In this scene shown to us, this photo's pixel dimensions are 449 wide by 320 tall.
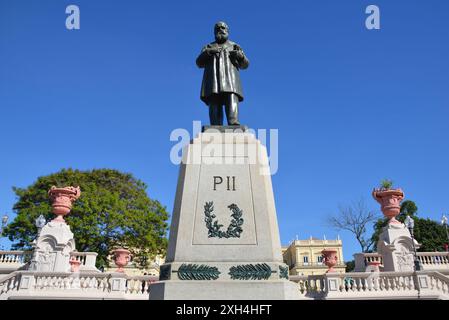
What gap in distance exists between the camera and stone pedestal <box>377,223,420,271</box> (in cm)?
1785

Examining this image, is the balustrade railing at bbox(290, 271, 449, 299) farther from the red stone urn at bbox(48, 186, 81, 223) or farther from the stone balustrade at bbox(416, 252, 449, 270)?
the red stone urn at bbox(48, 186, 81, 223)

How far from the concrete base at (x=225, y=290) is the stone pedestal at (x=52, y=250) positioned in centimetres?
1452

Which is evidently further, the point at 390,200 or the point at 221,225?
the point at 390,200

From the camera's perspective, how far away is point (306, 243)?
67.6 meters

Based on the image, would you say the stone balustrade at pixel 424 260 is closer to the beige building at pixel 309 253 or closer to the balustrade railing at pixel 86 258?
the balustrade railing at pixel 86 258

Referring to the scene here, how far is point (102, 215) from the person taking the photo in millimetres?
29297

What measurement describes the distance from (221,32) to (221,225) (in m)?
4.81

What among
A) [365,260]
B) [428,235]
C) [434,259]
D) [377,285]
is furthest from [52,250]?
[428,235]

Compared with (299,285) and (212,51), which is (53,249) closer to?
(299,285)

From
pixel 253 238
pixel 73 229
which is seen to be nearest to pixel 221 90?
pixel 253 238

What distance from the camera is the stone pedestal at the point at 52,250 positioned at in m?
18.1

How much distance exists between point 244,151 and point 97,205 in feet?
80.6
